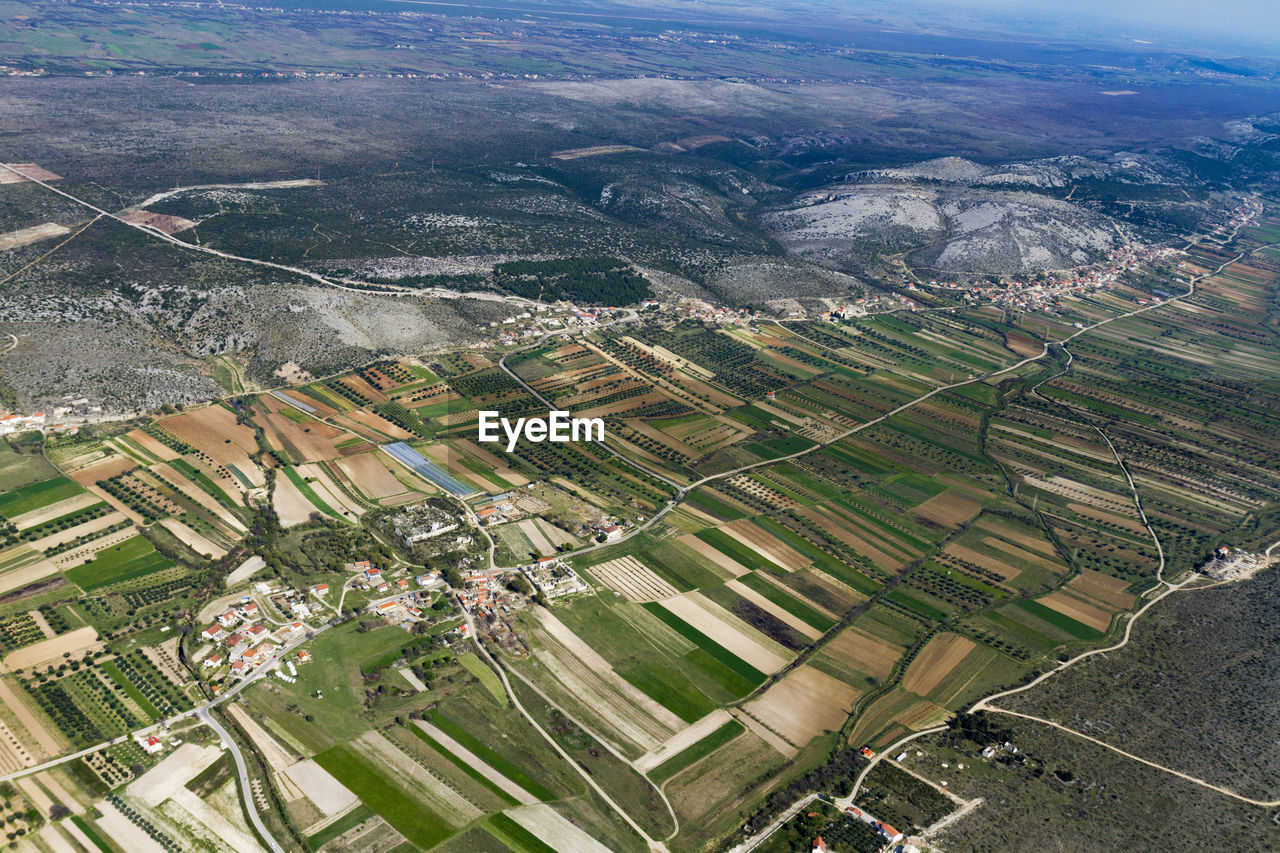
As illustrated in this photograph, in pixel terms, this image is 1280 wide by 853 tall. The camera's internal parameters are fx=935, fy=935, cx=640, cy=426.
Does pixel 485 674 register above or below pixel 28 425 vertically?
below

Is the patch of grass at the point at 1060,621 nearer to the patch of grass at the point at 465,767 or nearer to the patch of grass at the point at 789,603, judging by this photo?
the patch of grass at the point at 789,603

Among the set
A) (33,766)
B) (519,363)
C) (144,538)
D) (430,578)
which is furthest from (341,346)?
(33,766)

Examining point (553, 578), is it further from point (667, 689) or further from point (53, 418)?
point (53, 418)

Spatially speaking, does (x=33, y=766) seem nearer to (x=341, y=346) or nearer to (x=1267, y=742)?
(x=341, y=346)

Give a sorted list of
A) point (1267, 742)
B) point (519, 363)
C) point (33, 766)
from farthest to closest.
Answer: point (519, 363), point (1267, 742), point (33, 766)

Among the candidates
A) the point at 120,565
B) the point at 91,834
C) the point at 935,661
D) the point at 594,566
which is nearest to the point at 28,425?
the point at 120,565

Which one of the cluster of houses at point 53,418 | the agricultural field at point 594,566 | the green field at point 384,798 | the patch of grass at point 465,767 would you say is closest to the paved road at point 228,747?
the agricultural field at point 594,566
